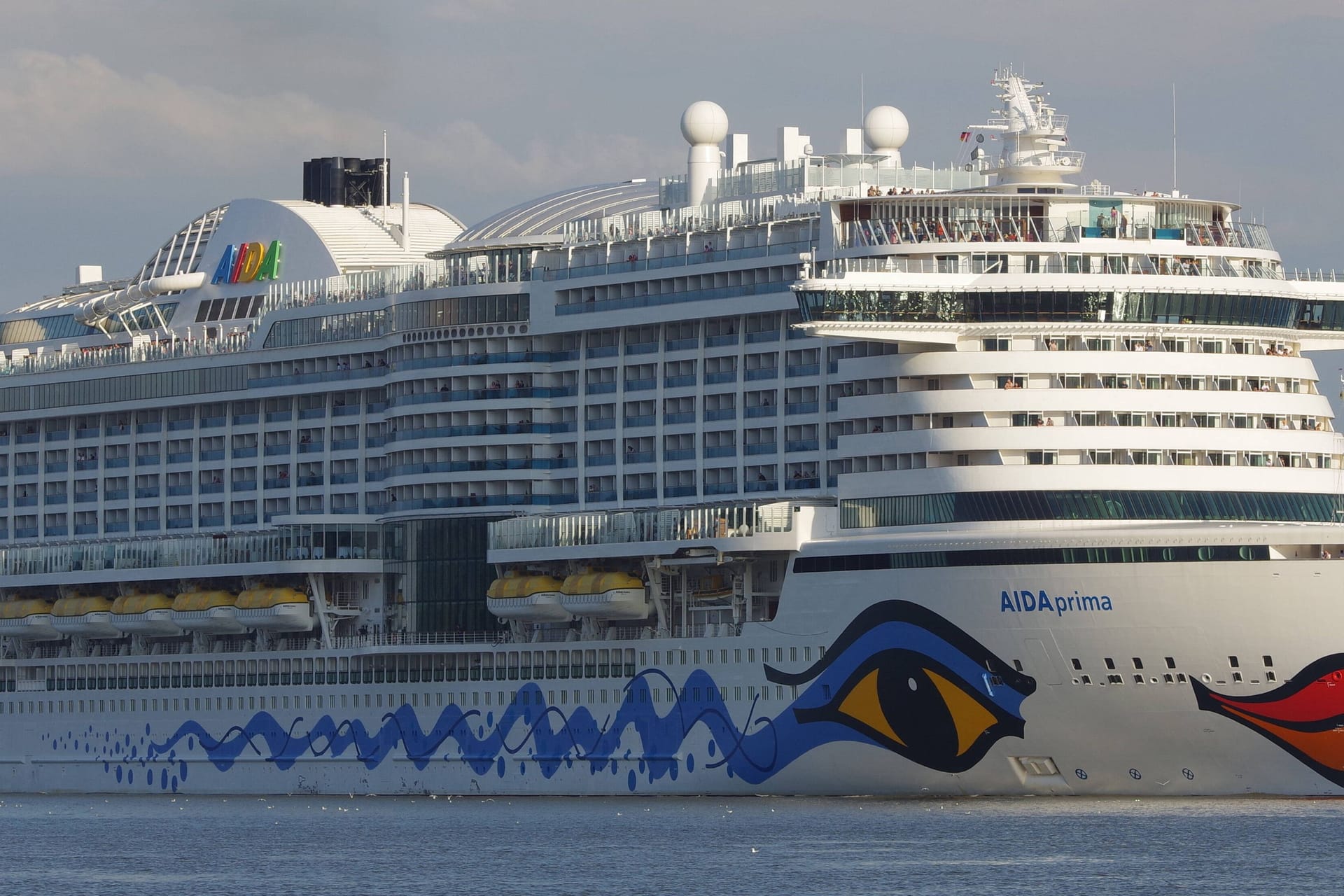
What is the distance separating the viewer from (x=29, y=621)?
8862 centimetres

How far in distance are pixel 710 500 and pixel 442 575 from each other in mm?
8661

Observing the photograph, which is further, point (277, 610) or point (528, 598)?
point (277, 610)

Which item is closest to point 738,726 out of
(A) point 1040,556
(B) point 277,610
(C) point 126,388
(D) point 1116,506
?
(A) point 1040,556

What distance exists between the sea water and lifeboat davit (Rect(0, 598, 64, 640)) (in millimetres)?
13473

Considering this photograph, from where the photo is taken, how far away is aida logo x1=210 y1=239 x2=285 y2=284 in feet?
297

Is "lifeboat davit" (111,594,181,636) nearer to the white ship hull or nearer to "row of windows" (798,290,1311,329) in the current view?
the white ship hull

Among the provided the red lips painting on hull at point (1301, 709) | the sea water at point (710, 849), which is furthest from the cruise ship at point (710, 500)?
the sea water at point (710, 849)

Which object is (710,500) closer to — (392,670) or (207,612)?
(392,670)

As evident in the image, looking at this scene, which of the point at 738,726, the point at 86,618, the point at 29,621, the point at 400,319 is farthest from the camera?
the point at 29,621

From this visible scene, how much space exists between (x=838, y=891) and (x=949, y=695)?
1315 cm

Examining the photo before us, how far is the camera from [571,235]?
79.9 metres

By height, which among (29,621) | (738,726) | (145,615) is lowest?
(738,726)

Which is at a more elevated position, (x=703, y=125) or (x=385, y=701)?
(x=703, y=125)

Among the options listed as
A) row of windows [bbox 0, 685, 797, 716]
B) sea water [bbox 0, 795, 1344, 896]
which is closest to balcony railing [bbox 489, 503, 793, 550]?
row of windows [bbox 0, 685, 797, 716]
